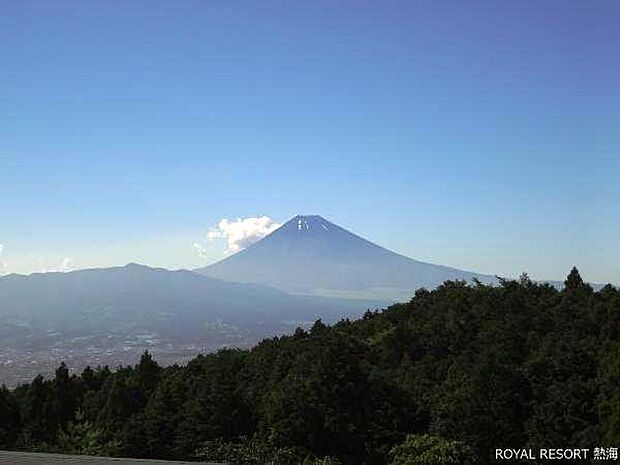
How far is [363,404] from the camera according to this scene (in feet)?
68.1

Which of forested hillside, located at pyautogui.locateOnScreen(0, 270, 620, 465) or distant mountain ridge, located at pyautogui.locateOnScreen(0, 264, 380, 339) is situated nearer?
forested hillside, located at pyautogui.locateOnScreen(0, 270, 620, 465)

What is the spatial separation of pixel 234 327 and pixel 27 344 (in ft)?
148

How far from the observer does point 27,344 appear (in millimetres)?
114438

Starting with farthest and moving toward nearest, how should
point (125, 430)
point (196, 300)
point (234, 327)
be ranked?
1. point (196, 300)
2. point (234, 327)
3. point (125, 430)

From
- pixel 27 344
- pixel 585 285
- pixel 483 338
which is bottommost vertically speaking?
pixel 27 344

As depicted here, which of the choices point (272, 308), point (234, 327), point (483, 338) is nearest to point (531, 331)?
point (483, 338)

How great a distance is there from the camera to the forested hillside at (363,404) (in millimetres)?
18141

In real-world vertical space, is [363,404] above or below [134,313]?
above

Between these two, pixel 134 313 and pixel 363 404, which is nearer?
pixel 363 404

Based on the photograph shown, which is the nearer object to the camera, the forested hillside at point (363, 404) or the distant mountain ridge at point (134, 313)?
the forested hillside at point (363, 404)

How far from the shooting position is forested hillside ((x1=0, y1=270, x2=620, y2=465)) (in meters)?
18.1

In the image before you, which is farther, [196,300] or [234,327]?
[196,300]

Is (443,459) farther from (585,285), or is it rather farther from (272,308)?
(272,308)

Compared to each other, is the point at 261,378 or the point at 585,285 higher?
the point at 585,285
